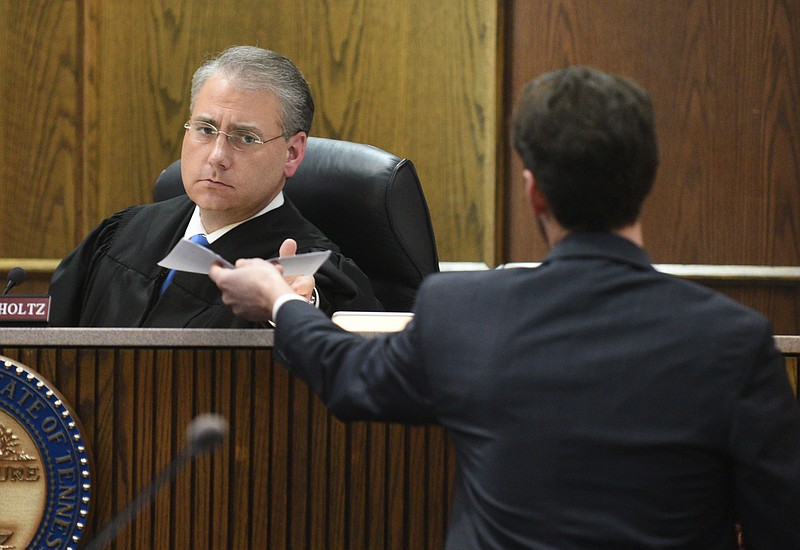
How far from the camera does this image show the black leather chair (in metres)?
2.23

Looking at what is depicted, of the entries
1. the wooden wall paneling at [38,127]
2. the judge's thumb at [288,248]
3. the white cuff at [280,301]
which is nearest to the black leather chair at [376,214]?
the judge's thumb at [288,248]

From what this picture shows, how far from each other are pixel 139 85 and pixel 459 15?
1.03 m

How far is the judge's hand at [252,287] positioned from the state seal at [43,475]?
0.99 ft

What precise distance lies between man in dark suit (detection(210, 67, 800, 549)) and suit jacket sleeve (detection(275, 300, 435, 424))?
15 mm

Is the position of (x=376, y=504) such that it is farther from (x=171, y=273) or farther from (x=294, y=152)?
(x=294, y=152)

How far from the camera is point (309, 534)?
1526 mm

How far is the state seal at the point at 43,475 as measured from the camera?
4.92ft

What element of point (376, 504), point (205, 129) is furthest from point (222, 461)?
point (205, 129)

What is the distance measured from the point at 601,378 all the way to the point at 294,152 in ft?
4.24

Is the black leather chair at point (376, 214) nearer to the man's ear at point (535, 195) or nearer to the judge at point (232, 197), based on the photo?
the judge at point (232, 197)

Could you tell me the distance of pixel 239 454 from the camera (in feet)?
4.99

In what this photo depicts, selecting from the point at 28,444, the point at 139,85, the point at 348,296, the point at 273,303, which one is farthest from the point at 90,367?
the point at 139,85

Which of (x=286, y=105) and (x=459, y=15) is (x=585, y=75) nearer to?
(x=286, y=105)

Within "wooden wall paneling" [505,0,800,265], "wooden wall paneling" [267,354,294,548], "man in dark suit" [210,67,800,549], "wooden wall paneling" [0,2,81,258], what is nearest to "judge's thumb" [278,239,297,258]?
"wooden wall paneling" [267,354,294,548]
